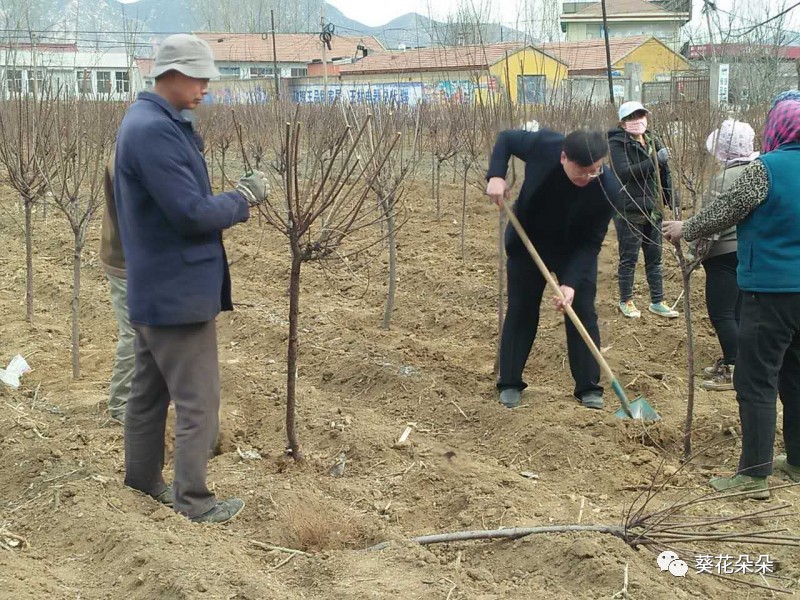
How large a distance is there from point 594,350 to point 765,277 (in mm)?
1101

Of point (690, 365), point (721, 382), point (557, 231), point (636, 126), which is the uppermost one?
point (636, 126)

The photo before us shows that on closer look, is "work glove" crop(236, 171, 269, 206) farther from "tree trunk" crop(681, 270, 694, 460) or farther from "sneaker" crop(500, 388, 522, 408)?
"sneaker" crop(500, 388, 522, 408)

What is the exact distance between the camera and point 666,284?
836 cm

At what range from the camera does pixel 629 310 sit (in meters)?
7.29

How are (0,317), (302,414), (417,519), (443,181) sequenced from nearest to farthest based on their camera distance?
(417,519) < (302,414) < (0,317) < (443,181)

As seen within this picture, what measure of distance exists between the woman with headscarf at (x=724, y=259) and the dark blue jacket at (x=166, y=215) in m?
2.56

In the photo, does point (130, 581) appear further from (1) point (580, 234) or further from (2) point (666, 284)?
(2) point (666, 284)

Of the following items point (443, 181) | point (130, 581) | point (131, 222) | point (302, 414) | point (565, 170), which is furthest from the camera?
point (443, 181)

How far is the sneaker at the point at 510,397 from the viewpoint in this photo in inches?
201

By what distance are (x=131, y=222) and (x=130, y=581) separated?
1.33 meters

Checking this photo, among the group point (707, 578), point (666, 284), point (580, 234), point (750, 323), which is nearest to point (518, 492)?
point (707, 578)

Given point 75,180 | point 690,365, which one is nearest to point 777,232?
point 690,365

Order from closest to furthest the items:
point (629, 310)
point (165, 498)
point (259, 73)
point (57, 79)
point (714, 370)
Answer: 1. point (165, 498)
2. point (714, 370)
3. point (629, 310)
4. point (57, 79)
5. point (259, 73)

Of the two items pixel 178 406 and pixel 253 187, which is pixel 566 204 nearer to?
pixel 253 187
